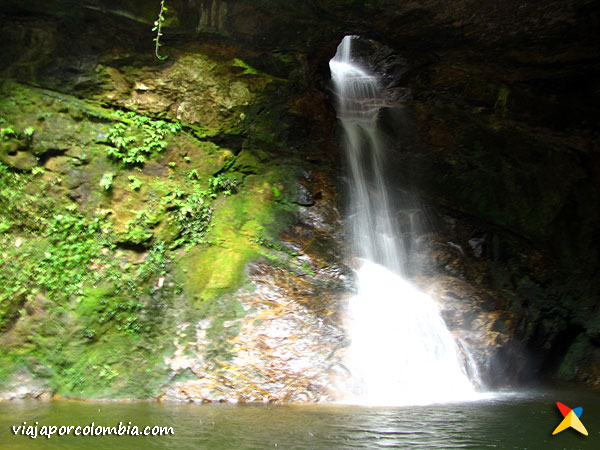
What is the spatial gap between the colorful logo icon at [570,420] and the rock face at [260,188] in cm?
172

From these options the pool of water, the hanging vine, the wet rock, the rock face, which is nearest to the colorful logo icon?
the pool of water

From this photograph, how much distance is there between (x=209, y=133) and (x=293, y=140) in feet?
5.46

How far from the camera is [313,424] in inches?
155

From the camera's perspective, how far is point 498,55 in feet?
24.5

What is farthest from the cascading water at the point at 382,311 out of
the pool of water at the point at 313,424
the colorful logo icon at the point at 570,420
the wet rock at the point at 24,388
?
the wet rock at the point at 24,388

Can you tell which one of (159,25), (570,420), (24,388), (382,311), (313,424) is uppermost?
(159,25)

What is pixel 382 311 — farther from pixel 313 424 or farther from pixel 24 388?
pixel 24 388

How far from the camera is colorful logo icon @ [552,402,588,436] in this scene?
3.82m

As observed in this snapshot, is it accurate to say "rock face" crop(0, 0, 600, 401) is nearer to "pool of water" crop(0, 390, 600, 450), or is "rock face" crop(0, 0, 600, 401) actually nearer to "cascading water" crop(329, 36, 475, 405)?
"cascading water" crop(329, 36, 475, 405)

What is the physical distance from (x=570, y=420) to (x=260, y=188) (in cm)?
570

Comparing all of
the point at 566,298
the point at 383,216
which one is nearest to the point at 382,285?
the point at 383,216

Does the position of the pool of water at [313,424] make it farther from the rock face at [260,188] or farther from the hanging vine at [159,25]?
the hanging vine at [159,25]

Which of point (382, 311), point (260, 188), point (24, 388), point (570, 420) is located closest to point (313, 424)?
point (570, 420)

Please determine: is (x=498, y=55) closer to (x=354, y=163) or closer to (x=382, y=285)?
(x=354, y=163)
